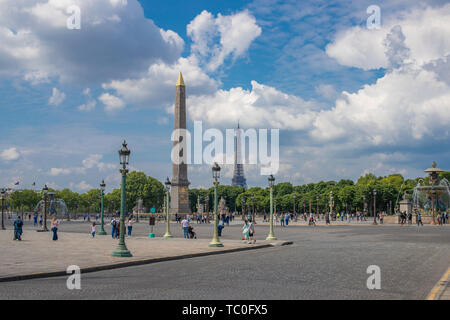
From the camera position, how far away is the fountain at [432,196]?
63.1 meters

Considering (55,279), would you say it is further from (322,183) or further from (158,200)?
(322,183)

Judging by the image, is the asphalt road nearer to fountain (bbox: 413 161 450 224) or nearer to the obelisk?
fountain (bbox: 413 161 450 224)

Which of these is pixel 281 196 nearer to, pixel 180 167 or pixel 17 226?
pixel 180 167

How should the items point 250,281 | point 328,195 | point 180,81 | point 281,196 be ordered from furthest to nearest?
point 281,196 < point 328,195 < point 180,81 < point 250,281

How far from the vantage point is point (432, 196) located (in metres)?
61.1

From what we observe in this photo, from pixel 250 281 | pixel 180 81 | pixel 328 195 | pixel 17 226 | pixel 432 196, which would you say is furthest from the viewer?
pixel 328 195

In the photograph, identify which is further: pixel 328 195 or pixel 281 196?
pixel 281 196

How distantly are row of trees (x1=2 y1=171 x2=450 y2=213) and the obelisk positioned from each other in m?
11.4

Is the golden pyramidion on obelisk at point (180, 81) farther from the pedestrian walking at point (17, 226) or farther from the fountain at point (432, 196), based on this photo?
the pedestrian walking at point (17, 226)

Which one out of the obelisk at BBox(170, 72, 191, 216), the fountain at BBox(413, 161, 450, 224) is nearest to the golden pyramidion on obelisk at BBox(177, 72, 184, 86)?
the obelisk at BBox(170, 72, 191, 216)

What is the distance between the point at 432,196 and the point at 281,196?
111799 millimetres

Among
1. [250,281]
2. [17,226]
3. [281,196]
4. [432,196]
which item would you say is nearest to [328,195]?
[281,196]

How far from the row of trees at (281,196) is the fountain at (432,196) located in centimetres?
1060
